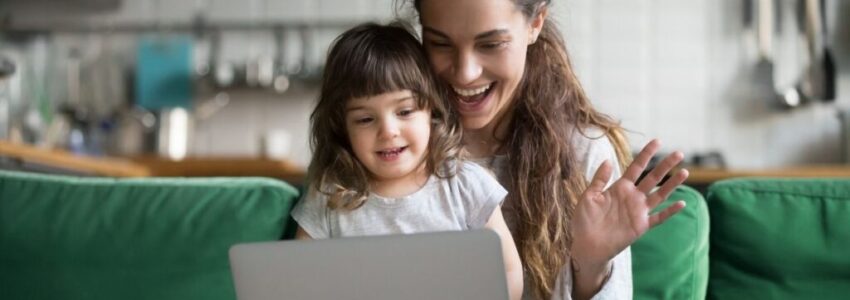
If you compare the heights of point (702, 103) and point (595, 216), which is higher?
point (595, 216)

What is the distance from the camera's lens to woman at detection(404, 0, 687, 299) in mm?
1665

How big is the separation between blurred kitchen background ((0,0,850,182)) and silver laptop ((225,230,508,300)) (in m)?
3.42

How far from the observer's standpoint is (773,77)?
15.9 feet

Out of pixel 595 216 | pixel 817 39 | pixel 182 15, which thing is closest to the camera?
pixel 595 216

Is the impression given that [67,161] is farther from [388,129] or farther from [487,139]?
[388,129]

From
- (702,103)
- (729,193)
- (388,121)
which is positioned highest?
(388,121)

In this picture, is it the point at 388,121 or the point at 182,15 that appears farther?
the point at 182,15

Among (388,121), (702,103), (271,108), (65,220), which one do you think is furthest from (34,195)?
(702,103)

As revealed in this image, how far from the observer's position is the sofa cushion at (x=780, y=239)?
1.80 metres

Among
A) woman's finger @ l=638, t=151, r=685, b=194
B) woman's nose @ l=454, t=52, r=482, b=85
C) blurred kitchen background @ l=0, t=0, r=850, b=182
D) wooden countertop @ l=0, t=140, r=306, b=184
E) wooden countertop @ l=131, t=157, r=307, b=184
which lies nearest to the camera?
woman's finger @ l=638, t=151, r=685, b=194

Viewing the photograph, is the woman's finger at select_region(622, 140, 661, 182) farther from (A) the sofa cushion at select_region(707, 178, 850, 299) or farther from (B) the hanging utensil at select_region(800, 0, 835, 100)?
(B) the hanging utensil at select_region(800, 0, 835, 100)

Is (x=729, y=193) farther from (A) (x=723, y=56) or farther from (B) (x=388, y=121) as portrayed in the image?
(A) (x=723, y=56)

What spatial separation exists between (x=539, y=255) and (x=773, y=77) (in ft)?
10.9

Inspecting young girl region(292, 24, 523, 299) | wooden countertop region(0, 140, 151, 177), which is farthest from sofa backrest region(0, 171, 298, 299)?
wooden countertop region(0, 140, 151, 177)
